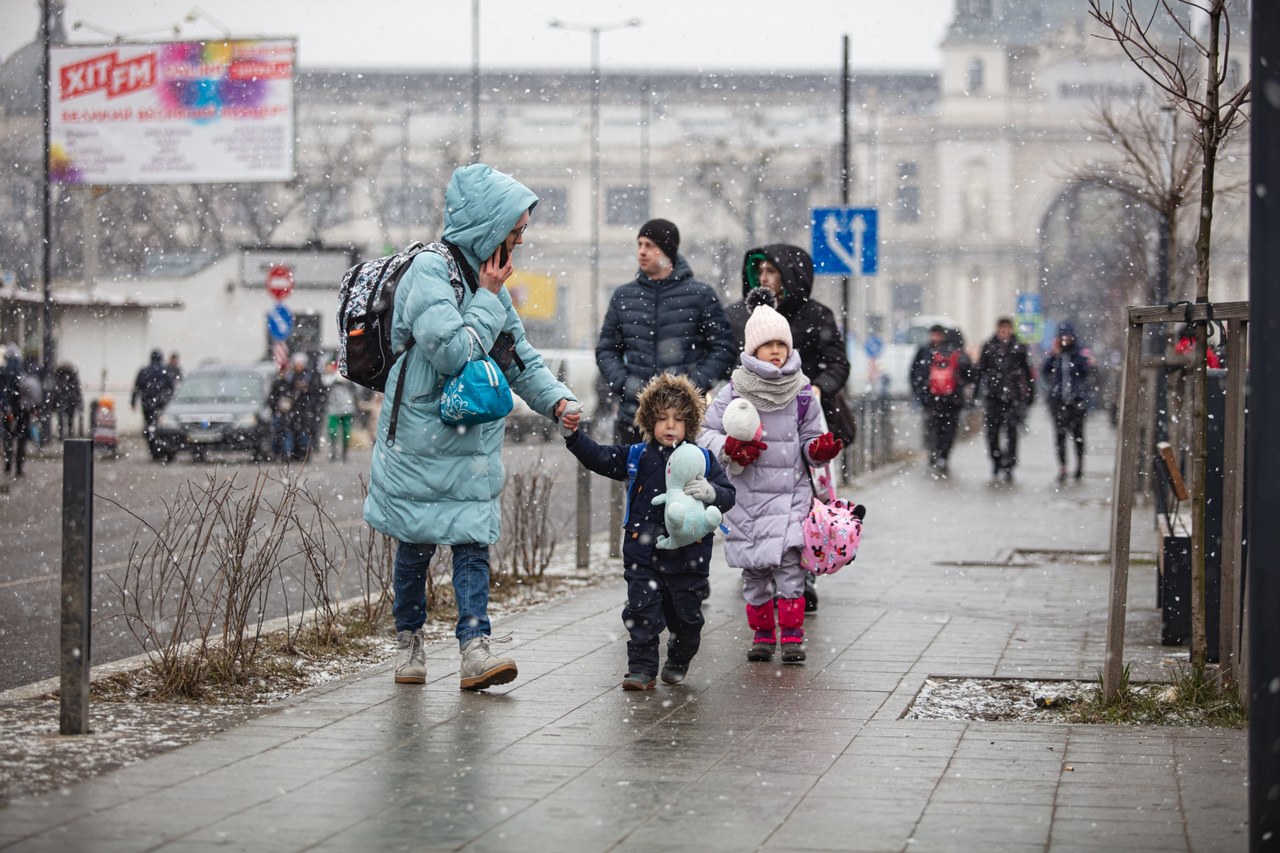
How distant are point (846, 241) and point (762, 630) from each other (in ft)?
37.7

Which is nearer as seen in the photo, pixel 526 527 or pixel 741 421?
pixel 741 421

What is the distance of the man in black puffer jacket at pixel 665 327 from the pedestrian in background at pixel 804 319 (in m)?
0.19

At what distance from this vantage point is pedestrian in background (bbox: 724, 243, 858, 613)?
9516mm

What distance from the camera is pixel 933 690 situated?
7.38 metres

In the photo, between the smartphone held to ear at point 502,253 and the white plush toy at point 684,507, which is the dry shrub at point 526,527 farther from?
the smartphone held to ear at point 502,253

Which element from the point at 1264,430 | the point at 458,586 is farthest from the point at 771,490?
the point at 1264,430

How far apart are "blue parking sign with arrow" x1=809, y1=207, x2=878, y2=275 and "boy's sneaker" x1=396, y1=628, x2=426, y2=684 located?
1228cm

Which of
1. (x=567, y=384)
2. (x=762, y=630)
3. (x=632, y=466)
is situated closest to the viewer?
(x=632, y=466)

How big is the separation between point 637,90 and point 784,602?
270 ft

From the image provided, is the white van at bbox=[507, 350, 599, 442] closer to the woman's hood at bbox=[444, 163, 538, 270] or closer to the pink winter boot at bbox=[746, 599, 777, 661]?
the pink winter boot at bbox=[746, 599, 777, 661]

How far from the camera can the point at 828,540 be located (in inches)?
313

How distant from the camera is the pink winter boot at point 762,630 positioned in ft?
26.2

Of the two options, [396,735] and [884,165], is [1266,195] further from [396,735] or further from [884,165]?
[884,165]

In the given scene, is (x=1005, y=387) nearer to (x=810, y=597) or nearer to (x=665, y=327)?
(x=810, y=597)
